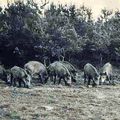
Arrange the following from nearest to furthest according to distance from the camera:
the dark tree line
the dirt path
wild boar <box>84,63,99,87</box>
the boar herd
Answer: the dirt path < the boar herd < wild boar <box>84,63,99,87</box> < the dark tree line

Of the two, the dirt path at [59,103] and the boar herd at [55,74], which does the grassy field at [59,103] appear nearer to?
the dirt path at [59,103]

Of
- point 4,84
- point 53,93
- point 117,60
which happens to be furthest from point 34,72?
point 117,60

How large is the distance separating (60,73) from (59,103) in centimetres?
800

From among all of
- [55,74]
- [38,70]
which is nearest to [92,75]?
[55,74]

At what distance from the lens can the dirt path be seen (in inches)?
699

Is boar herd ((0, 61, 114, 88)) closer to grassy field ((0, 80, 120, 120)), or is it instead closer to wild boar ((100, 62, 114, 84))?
wild boar ((100, 62, 114, 84))

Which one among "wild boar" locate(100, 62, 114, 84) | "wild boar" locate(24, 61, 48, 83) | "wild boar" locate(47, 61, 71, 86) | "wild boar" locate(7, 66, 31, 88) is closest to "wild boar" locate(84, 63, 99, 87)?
"wild boar" locate(100, 62, 114, 84)

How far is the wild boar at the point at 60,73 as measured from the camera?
28.1 m

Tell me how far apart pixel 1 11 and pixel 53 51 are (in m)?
6.60

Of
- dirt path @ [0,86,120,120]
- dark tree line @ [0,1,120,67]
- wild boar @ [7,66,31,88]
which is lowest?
dirt path @ [0,86,120,120]

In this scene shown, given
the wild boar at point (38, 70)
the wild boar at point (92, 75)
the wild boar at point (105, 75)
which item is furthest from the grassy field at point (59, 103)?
the wild boar at point (105, 75)

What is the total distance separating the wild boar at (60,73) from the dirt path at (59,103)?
208 cm

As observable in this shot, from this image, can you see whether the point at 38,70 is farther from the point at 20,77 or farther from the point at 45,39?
the point at 45,39

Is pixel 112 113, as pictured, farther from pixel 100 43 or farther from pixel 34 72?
pixel 100 43
